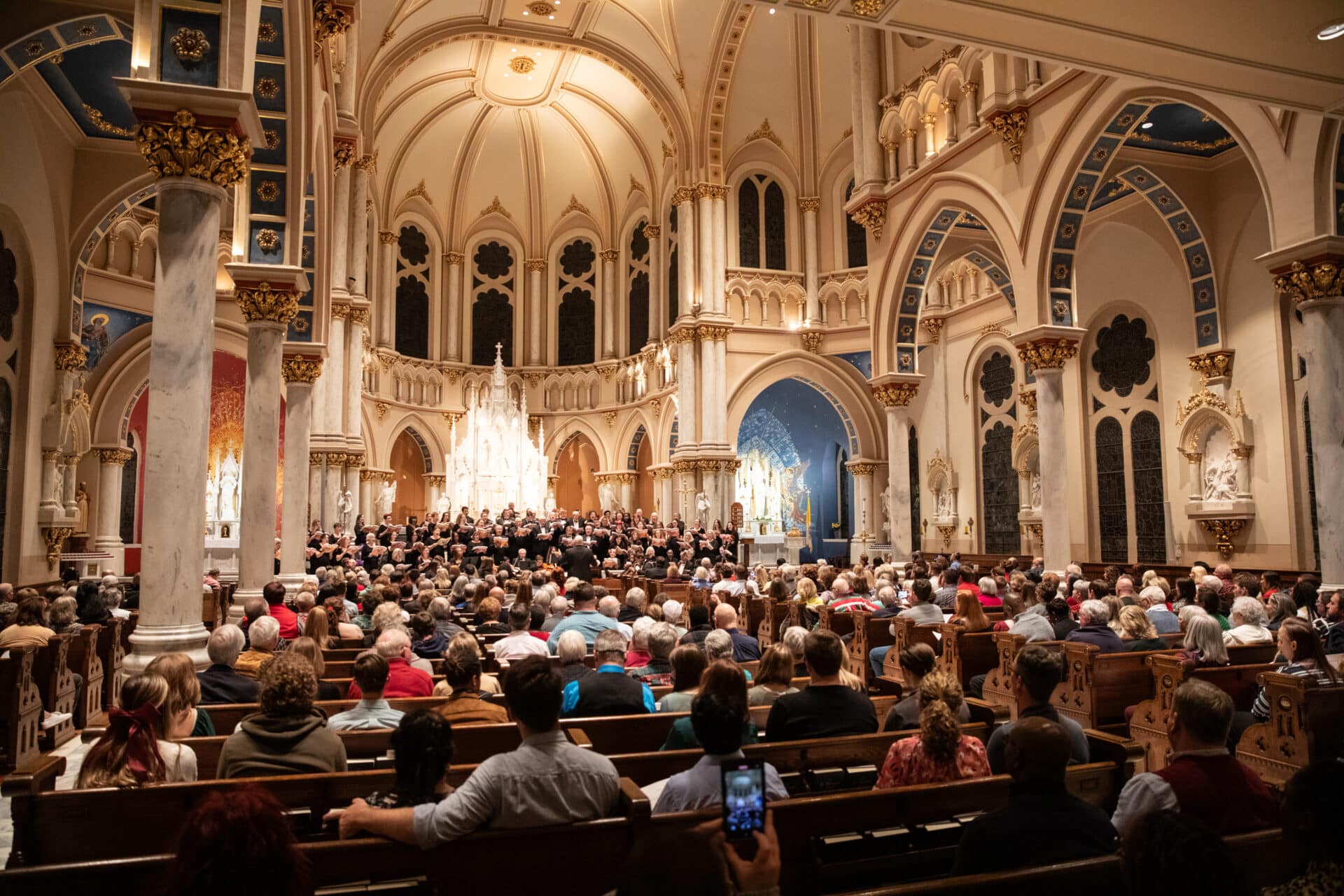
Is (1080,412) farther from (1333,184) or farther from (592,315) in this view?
(592,315)

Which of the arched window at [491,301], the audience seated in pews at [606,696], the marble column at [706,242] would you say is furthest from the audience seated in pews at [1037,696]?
the arched window at [491,301]

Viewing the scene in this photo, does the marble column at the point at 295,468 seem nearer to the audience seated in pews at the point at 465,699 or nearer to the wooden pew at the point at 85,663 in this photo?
the wooden pew at the point at 85,663

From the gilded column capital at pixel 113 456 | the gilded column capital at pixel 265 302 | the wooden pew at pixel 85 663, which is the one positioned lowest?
the wooden pew at pixel 85 663

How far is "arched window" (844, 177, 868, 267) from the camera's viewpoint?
2377cm

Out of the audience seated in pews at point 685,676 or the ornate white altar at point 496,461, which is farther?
the ornate white altar at point 496,461

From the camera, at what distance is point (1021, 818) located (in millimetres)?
2566

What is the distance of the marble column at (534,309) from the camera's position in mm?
30641

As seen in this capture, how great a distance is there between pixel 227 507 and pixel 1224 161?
2167 centimetres

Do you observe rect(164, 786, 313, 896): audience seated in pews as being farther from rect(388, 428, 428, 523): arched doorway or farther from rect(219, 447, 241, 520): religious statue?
rect(388, 428, 428, 523): arched doorway

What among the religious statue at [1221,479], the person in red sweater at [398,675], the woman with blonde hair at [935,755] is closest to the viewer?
the woman with blonde hair at [935,755]

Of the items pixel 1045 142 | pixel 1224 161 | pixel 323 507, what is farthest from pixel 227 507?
pixel 1224 161

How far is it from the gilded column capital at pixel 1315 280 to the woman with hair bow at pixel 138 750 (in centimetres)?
1117

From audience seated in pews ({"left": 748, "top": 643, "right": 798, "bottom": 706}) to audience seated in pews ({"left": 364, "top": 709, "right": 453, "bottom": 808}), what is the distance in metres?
2.30

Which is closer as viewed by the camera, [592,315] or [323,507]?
[323,507]
